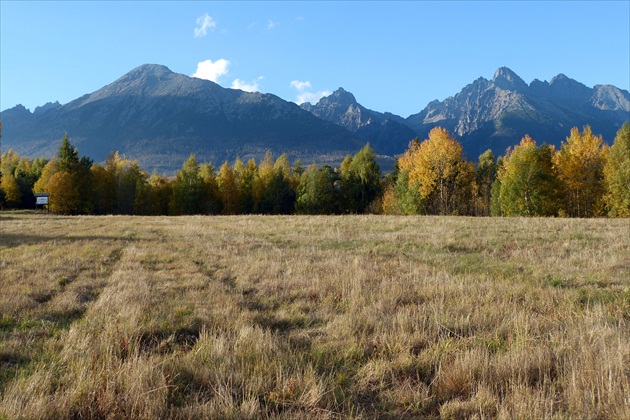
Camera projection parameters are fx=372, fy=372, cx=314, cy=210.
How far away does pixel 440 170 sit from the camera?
51.1m

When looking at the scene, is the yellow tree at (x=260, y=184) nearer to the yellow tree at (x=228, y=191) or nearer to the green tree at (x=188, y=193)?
the yellow tree at (x=228, y=191)

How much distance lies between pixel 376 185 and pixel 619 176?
3730 centimetres

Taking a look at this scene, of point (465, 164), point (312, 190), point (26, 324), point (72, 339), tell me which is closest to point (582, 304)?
point (72, 339)

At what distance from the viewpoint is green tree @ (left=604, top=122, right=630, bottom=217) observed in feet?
143

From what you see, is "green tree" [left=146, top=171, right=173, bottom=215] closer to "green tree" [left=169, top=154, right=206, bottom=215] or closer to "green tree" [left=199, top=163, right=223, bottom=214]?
"green tree" [left=169, top=154, right=206, bottom=215]

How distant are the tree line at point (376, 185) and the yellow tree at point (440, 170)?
5.4 inches

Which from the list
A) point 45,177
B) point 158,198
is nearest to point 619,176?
point 158,198

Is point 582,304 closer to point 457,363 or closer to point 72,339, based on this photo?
point 457,363

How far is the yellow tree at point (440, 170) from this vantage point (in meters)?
49.1

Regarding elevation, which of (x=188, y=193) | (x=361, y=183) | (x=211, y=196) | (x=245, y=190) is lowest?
(x=211, y=196)

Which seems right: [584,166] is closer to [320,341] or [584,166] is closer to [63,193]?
[320,341]

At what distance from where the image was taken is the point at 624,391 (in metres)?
3.63

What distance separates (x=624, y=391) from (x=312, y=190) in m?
64.5

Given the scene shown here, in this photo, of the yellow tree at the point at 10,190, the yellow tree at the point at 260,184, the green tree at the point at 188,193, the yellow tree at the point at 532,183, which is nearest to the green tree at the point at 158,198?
the green tree at the point at 188,193
